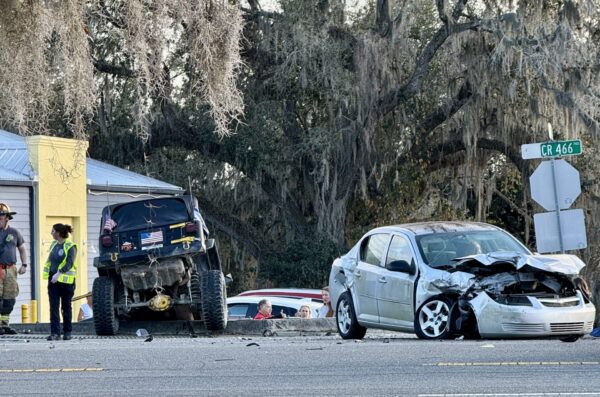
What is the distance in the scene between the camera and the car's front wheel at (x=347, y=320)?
18125 millimetres

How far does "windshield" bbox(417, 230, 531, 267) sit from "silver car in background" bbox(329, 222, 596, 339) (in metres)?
0.01

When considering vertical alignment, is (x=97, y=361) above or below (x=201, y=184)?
below

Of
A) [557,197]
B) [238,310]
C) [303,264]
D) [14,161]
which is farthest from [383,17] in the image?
[557,197]

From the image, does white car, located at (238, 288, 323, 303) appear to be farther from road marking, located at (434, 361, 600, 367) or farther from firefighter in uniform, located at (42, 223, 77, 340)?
road marking, located at (434, 361, 600, 367)

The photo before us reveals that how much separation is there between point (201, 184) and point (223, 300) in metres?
18.1

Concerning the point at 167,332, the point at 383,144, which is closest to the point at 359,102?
the point at 383,144

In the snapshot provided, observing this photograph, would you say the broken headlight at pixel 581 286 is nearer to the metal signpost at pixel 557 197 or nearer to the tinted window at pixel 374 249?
the tinted window at pixel 374 249

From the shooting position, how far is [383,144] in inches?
1374

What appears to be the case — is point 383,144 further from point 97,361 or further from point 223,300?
point 97,361

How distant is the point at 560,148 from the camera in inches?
832

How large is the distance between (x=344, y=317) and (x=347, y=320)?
119 millimetres

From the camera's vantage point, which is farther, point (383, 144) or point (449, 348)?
point (383, 144)

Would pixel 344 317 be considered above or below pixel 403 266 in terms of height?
below

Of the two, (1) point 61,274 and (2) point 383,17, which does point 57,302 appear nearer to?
(1) point 61,274
